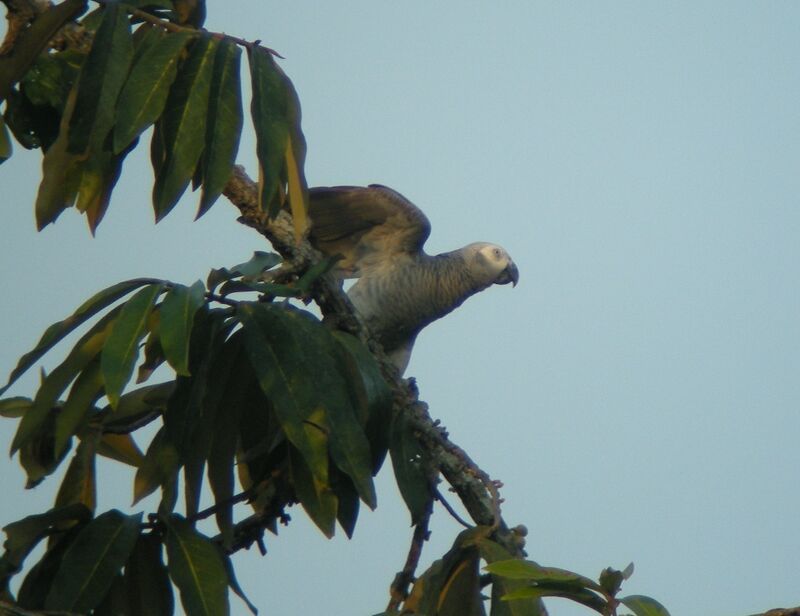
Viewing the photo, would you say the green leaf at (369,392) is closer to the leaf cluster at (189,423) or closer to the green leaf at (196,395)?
the leaf cluster at (189,423)

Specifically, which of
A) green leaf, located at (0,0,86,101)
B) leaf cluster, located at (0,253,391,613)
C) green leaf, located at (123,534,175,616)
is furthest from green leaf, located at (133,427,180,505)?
green leaf, located at (0,0,86,101)

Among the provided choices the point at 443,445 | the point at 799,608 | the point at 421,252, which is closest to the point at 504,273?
the point at 421,252

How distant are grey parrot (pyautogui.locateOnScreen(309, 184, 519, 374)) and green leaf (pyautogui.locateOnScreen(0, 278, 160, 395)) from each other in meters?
3.45

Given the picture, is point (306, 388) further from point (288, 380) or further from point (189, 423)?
point (189, 423)

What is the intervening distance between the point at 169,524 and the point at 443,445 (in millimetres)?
1175

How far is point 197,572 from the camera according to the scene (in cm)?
284

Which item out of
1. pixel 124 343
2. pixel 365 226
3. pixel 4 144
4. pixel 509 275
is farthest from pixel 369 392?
pixel 509 275

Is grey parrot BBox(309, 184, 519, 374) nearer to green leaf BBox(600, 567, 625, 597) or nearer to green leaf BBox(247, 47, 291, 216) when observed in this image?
green leaf BBox(247, 47, 291, 216)

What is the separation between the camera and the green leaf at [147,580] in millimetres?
2959

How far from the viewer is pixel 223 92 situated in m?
2.76

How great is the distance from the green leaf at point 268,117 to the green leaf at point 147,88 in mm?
207

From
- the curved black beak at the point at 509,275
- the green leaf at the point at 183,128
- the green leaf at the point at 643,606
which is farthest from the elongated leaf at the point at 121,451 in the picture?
the curved black beak at the point at 509,275

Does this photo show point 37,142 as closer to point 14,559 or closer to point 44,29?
point 44,29

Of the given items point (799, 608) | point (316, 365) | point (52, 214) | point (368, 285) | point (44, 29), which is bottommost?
point (799, 608)
